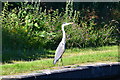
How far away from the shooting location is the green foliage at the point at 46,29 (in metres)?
13.2

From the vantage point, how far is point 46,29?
47.8 ft

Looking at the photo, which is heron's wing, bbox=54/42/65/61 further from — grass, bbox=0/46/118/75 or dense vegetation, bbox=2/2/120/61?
dense vegetation, bbox=2/2/120/61

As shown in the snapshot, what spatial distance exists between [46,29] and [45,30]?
0.21ft

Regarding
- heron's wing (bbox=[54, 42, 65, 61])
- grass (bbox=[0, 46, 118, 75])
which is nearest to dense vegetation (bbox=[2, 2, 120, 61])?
grass (bbox=[0, 46, 118, 75])

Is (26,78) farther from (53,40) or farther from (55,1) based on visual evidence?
(55,1)

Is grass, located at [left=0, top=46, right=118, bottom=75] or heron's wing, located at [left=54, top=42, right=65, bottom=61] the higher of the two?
heron's wing, located at [left=54, top=42, right=65, bottom=61]

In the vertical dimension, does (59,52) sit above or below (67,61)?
above

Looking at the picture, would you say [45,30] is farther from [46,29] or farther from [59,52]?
[59,52]

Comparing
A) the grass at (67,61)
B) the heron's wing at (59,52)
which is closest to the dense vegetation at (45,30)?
the grass at (67,61)

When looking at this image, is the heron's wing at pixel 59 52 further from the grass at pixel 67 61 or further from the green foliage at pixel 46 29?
the green foliage at pixel 46 29

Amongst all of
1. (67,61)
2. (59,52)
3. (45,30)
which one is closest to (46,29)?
(45,30)

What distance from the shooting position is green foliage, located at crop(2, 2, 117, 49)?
1325 centimetres

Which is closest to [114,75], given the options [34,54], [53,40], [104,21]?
[34,54]

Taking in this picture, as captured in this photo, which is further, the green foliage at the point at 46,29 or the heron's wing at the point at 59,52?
the green foliage at the point at 46,29
